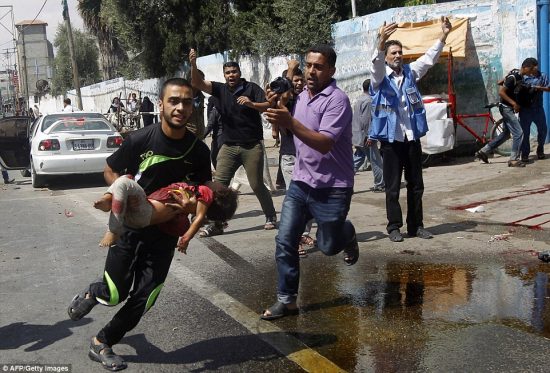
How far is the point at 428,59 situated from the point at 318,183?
2.87 metres

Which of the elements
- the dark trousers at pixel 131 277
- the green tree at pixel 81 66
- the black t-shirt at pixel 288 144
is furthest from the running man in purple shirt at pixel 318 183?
the green tree at pixel 81 66

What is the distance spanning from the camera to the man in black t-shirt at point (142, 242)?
4105 mm

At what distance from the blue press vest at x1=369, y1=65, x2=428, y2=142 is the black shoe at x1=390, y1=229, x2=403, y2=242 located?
97 cm

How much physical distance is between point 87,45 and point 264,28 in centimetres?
4267

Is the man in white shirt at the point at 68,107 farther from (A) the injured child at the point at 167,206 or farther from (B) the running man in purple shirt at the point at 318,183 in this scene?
(A) the injured child at the point at 167,206

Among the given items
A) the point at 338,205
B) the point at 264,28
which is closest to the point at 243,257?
the point at 338,205

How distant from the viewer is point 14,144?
14602 mm

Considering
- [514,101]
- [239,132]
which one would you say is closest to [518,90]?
[514,101]

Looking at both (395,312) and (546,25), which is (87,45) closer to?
(546,25)

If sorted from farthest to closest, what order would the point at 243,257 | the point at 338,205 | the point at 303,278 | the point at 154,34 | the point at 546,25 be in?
the point at 154,34
the point at 546,25
the point at 243,257
the point at 303,278
the point at 338,205

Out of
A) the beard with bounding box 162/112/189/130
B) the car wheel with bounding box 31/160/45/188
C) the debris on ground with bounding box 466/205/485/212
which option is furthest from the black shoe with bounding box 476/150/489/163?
the beard with bounding box 162/112/189/130

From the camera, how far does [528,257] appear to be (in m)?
6.41

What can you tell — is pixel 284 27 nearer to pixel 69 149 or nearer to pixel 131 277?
pixel 69 149

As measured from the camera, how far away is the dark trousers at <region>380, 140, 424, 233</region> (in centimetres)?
711
